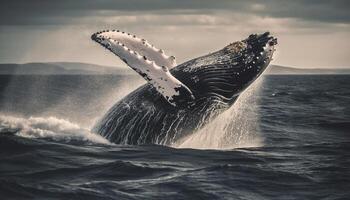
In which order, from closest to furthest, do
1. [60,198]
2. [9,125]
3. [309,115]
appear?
[60,198]
[9,125]
[309,115]

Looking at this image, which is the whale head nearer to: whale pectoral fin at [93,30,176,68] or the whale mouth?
the whale mouth

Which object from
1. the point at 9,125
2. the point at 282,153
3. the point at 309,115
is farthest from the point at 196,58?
the point at 309,115

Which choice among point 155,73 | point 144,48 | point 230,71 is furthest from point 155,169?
point 144,48

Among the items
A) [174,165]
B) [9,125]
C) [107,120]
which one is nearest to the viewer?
[174,165]

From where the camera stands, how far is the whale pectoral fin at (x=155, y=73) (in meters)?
9.15

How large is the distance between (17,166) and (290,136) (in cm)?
895

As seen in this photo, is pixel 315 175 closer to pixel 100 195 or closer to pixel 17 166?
pixel 100 195

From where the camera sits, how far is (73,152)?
10234mm

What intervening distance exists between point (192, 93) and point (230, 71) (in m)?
0.84

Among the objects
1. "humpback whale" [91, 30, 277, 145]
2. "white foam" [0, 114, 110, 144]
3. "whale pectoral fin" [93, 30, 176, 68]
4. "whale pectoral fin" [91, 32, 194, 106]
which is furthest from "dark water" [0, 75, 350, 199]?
"whale pectoral fin" [93, 30, 176, 68]

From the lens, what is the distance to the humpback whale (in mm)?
9828

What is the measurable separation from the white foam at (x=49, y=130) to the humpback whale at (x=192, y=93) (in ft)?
2.97

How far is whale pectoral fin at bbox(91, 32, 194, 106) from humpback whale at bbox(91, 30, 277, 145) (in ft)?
0.09

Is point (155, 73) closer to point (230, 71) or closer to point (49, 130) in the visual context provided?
point (230, 71)
